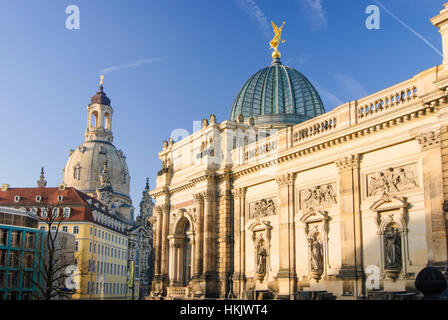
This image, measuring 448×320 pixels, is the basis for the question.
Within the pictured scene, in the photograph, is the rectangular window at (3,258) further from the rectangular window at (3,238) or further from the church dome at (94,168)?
the church dome at (94,168)

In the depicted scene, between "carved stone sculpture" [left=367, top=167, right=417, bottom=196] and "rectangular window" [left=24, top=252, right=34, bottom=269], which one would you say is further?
"rectangular window" [left=24, top=252, right=34, bottom=269]

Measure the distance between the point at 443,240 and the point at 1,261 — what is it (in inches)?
2099

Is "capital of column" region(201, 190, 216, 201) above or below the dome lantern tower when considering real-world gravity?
below

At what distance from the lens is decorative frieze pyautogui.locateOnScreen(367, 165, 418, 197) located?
2662 centimetres

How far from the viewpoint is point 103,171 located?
461 ft

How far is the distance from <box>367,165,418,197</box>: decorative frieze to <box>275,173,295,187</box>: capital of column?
6345 mm

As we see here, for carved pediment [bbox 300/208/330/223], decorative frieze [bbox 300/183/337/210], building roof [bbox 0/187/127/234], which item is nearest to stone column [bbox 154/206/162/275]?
decorative frieze [bbox 300/183/337/210]

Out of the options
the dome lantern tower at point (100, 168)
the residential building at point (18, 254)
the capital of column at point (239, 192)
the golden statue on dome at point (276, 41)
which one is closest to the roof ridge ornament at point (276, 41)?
the golden statue on dome at point (276, 41)

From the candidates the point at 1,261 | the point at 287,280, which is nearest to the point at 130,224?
the point at 1,261

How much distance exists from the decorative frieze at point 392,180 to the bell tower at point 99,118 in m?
135

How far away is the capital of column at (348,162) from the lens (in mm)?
29594

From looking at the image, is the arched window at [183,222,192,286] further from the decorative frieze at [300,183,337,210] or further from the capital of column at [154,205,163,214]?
the decorative frieze at [300,183,337,210]
